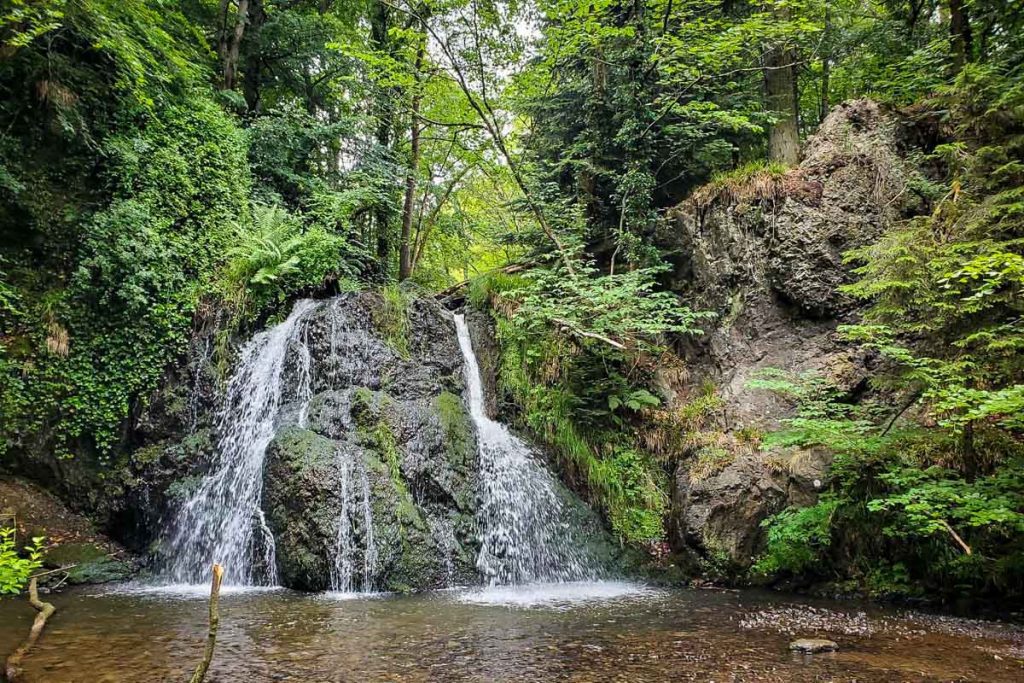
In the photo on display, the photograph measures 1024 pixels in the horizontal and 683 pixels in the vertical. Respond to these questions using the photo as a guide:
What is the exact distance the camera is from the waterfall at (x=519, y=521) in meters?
7.14

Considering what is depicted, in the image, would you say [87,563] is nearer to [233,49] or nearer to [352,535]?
[352,535]

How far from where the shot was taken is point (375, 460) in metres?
7.27

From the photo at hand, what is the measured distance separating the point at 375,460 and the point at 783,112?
29.8 feet

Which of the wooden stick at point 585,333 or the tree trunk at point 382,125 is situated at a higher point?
the tree trunk at point 382,125

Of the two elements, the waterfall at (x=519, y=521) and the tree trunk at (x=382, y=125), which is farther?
the tree trunk at (x=382, y=125)

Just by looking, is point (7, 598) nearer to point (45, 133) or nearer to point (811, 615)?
point (45, 133)

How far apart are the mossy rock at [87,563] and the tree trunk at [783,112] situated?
1187cm

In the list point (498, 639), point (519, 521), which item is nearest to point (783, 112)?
point (519, 521)

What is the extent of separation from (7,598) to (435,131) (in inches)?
530

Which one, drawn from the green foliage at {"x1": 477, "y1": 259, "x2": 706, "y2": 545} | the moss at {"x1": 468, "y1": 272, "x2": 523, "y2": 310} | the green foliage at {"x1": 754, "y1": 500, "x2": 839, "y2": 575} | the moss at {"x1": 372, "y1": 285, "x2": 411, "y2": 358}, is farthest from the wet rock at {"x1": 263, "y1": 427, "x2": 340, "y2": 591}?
the green foliage at {"x1": 754, "y1": 500, "x2": 839, "y2": 575}

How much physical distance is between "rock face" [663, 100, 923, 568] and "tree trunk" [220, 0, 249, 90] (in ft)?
32.9

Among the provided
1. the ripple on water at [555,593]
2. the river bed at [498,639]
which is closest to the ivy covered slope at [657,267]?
the ripple on water at [555,593]

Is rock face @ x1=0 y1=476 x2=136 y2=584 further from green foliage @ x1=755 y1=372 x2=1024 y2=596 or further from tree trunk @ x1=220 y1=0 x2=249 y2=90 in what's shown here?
tree trunk @ x1=220 y1=0 x2=249 y2=90

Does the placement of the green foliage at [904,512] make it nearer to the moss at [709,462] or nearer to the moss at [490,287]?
the moss at [709,462]
